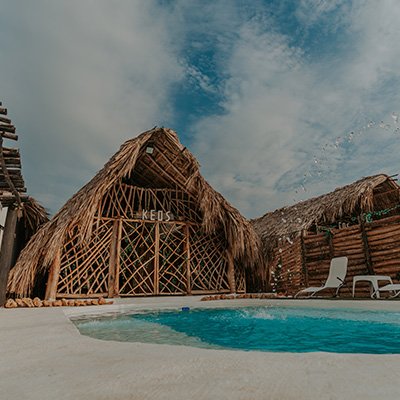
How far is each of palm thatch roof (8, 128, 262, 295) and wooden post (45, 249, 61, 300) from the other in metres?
0.14

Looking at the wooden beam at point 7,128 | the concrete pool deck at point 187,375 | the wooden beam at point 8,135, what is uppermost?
the wooden beam at point 7,128

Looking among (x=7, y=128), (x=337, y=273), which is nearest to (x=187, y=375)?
(x=7, y=128)

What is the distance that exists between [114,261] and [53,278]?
128 centimetres

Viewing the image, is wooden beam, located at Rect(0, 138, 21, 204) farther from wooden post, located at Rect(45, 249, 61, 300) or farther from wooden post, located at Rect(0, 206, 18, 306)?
wooden post, located at Rect(45, 249, 61, 300)

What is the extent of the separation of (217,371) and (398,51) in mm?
5659

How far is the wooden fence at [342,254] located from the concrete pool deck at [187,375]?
20.4 feet

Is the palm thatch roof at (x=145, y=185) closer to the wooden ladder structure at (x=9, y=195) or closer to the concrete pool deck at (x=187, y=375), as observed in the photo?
the wooden ladder structure at (x=9, y=195)

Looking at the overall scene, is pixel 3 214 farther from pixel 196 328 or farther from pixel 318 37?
pixel 318 37

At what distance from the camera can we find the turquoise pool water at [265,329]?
2166 millimetres

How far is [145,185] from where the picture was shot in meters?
8.09

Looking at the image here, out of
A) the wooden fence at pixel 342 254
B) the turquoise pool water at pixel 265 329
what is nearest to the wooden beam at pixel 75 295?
the turquoise pool water at pixel 265 329

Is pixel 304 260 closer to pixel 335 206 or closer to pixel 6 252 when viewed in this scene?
pixel 335 206

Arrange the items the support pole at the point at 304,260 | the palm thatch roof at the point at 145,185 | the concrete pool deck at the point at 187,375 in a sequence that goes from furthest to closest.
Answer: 1. the support pole at the point at 304,260
2. the palm thatch roof at the point at 145,185
3. the concrete pool deck at the point at 187,375

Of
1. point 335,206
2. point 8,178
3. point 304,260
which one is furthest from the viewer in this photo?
point 335,206
